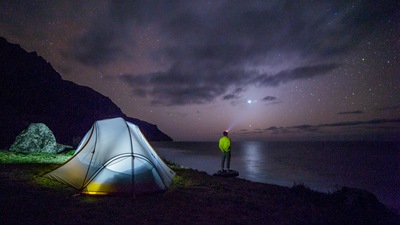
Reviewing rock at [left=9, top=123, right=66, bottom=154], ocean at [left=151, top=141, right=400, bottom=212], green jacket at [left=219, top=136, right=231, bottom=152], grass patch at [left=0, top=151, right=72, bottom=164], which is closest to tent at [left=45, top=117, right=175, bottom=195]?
green jacket at [left=219, top=136, right=231, bottom=152]

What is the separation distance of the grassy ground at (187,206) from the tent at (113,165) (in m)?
0.36

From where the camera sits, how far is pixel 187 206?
23.3 feet

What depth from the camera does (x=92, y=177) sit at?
27.0ft

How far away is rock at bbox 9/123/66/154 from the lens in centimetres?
1848

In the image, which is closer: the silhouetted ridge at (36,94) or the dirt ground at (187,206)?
the dirt ground at (187,206)

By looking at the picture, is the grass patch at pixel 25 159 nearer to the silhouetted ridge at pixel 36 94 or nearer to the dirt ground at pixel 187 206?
the dirt ground at pixel 187 206

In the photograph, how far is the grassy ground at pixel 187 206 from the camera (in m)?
5.83

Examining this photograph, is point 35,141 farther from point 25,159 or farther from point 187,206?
point 187,206

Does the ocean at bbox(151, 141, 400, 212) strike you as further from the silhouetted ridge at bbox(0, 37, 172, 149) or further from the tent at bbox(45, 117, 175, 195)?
the silhouetted ridge at bbox(0, 37, 172, 149)

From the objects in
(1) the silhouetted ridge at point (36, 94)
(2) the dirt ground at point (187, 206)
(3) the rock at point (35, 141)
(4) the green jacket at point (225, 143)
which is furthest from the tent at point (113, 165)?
(1) the silhouetted ridge at point (36, 94)

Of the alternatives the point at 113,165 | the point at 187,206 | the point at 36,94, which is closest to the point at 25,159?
the point at 113,165

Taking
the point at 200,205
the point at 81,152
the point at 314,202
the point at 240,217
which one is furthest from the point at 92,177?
the point at 314,202

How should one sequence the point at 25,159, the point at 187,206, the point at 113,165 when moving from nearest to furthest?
the point at 187,206 → the point at 113,165 → the point at 25,159

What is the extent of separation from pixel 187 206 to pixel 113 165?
3.30 m
